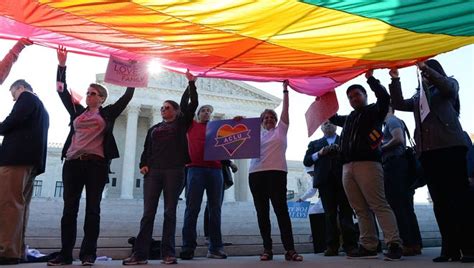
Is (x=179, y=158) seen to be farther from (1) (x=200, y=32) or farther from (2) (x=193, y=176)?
(1) (x=200, y=32)

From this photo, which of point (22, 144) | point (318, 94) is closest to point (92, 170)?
point (22, 144)

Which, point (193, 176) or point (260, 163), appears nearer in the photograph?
point (260, 163)

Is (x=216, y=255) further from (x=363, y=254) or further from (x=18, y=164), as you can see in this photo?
(x=18, y=164)

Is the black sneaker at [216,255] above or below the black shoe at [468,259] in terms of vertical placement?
below

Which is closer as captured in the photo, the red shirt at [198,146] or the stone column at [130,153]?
the red shirt at [198,146]

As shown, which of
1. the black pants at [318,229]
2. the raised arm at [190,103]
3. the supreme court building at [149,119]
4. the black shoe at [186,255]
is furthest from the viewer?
the supreme court building at [149,119]

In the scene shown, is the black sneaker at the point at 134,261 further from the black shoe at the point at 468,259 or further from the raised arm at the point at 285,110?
the black shoe at the point at 468,259

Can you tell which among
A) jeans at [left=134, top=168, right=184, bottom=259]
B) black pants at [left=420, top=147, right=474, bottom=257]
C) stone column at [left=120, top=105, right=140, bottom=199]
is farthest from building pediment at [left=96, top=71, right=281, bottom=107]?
black pants at [left=420, top=147, right=474, bottom=257]

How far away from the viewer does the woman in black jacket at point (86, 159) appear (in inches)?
154

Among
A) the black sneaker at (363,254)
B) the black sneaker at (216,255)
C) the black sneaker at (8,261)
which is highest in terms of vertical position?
the black sneaker at (363,254)

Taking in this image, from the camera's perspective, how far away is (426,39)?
383cm

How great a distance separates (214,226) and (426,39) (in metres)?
3.28

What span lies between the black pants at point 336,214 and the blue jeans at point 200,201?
4.84ft

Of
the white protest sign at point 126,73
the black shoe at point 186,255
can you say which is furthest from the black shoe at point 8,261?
the white protest sign at point 126,73
